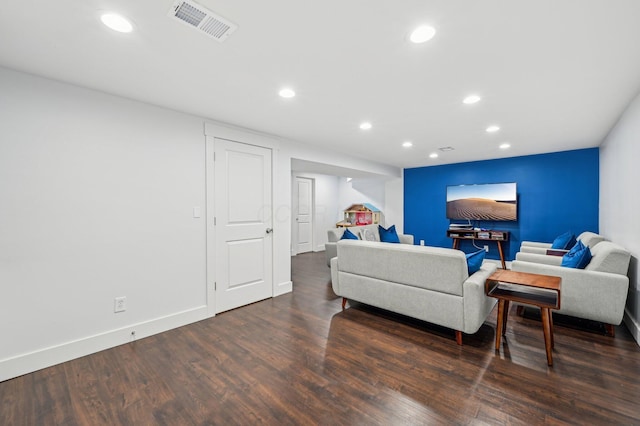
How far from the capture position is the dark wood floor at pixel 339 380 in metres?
1.66

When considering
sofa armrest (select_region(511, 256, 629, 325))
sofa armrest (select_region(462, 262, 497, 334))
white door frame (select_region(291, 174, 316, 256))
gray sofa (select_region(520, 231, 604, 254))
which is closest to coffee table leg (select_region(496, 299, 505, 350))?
sofa armrest (select_region(462, 262, 497, 334))

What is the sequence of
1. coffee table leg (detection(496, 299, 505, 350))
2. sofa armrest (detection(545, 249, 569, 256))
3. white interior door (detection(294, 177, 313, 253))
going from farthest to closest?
white interior door (detection(294, 177, 313, 253))
sofa armrest (detection(545, 249, 569, 256))
coffee table leg (detection(496, 299, 505, 350))

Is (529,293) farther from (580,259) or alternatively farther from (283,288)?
(283,288)

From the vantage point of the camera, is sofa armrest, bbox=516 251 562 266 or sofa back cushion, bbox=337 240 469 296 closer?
sofa back cushion, bbox=337 240 469 296

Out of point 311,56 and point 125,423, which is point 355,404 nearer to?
point 125,423

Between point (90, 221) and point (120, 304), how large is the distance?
2.60ft

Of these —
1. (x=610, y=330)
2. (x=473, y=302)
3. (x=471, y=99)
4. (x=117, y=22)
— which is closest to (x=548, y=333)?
(x=473, y=302)

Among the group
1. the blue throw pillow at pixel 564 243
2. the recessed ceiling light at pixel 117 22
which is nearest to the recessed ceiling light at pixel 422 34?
the recessed ceiling light at pixel 117 22

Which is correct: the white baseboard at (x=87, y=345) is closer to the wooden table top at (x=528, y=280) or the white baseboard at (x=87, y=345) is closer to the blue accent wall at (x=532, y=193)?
the wooden table top at (x=528, y=280)

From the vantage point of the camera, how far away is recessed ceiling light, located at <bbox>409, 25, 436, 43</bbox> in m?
1.59

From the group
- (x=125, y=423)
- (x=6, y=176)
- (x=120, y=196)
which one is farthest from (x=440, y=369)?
(x=6, y=176)

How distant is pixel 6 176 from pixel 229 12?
2070mm

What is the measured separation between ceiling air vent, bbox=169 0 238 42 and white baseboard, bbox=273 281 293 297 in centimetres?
309

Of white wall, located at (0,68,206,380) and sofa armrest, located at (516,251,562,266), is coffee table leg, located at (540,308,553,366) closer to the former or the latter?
sofa armrest, located at (516,251,562,266)
